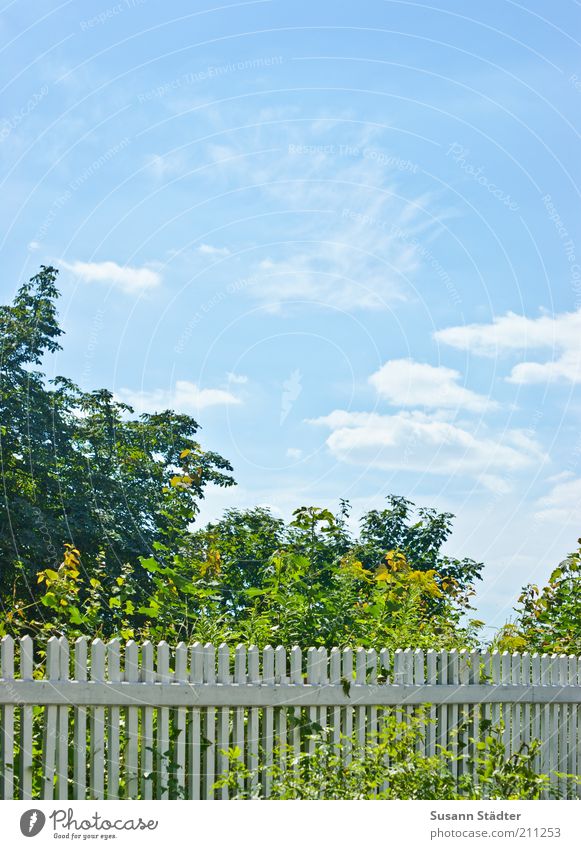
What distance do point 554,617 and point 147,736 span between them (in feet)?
20.6

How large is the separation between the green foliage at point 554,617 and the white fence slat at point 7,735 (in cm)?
566

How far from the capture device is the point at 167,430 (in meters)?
21.0

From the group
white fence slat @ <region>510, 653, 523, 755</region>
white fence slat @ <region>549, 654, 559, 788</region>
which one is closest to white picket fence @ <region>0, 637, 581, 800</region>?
white fence slat @ <region>510, 653, 523, 755</region>

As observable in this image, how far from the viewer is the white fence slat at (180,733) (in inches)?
233

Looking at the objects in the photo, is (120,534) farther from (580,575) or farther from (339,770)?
(339,770)

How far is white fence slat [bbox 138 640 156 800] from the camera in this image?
5.79 metres

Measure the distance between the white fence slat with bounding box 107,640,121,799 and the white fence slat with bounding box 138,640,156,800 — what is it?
4.9 inches

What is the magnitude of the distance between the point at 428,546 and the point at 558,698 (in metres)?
12.8

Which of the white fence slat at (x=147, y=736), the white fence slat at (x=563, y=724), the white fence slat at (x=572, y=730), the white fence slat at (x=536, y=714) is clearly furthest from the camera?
the white fence slat at (x=572, y=730)

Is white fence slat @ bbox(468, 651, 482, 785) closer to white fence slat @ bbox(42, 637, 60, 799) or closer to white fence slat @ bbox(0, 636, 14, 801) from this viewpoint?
white fence slat @ bbox(42, 637, 60, 799)

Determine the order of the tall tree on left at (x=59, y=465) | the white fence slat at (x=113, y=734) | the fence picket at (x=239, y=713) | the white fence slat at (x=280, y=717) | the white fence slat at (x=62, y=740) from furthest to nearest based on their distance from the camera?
1. the tall tree on left at (x=59, y=465)
2. the white fence slat at (x=280, y=717)
3. the fence picket at (x=239, y=713)
4. the white fence slat at (x=113, y=734)
5. the white fence slat at (x=62, y=740)

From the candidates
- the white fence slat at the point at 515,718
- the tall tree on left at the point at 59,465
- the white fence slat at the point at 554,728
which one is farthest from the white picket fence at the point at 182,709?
the tall tree on left at the point at 59,465

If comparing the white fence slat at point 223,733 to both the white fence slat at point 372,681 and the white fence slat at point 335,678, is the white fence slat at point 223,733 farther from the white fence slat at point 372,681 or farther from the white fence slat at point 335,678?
the white fence slat at point 372,681

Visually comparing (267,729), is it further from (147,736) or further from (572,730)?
(572,730)
